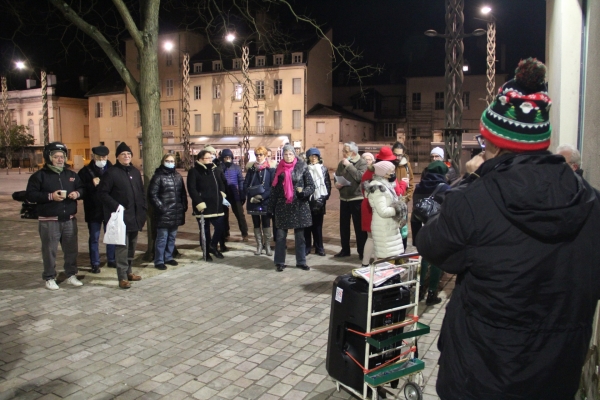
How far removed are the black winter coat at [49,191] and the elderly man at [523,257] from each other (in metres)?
6.48

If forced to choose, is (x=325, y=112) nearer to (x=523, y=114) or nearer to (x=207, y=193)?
(x=207, y=193)

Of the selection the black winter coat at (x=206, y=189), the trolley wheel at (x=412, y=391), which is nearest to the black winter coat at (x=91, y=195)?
the black winter coat at (x=206, y=189)

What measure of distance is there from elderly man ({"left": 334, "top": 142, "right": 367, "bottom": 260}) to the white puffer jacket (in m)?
2.55

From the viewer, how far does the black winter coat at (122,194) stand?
290 inches

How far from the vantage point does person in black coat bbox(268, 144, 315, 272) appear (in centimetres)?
821

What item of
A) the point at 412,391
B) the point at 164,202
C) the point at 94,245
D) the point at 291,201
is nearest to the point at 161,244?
the point at 164,202

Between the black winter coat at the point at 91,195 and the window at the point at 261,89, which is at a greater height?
the window at the point at 261,89

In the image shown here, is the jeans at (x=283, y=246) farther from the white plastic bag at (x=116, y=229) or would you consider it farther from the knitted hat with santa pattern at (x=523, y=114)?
the knitted hat with santa pattern at (x=523, y=114)

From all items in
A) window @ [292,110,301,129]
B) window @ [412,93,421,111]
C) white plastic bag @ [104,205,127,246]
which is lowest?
white plastic bag @ [104,205,127,246]

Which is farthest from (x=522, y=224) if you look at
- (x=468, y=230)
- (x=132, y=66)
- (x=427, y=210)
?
(x=132, y=66)

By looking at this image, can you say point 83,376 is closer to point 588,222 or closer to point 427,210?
point 427,210

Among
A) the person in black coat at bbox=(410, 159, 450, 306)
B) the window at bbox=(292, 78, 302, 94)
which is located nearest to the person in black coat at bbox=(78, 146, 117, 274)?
the person in black coat at bbox=(410, 159, 450, 306)

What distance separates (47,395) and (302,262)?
483cm

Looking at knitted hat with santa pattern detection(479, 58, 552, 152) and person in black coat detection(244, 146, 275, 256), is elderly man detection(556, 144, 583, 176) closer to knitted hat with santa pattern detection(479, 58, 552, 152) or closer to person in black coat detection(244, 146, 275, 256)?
knitted hat with santa pattern detection(479, 58, 552, 152)
